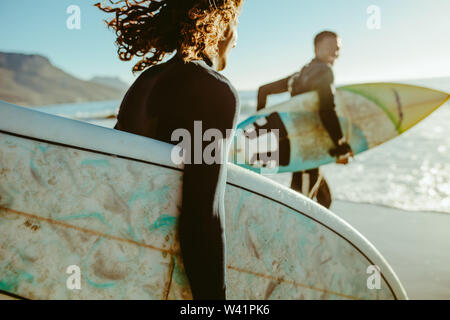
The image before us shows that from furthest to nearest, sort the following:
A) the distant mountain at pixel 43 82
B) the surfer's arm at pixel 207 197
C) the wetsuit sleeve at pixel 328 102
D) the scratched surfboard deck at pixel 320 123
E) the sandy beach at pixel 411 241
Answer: the distant mountain at pixel 43 82 → the scratched surfboard deck at pixel 320 123 → the wetsuit sleeve at pixel 328 102 → the sandy beach at pixel 411 241 → the surfer's arm at pixel 207 197

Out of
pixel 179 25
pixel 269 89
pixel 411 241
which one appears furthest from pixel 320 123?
pixel 179 25

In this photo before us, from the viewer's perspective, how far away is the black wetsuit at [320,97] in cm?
321

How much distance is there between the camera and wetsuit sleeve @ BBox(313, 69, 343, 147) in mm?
3184

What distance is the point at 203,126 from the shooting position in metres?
0.84

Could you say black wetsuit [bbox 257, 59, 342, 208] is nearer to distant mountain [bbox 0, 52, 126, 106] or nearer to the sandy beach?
the sandy beach

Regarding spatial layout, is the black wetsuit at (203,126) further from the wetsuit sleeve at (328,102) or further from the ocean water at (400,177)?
the ocean water at (400,177)

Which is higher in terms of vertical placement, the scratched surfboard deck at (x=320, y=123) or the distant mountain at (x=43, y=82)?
the distant mountain at (x=43, y=82)

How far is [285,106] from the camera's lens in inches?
159

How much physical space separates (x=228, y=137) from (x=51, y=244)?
0.81 m

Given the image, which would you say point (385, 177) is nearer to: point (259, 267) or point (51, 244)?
point (259, 267)

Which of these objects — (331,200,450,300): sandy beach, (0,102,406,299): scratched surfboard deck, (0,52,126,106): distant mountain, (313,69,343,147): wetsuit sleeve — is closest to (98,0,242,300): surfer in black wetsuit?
(0,102,406,299): scratched surfboard deck

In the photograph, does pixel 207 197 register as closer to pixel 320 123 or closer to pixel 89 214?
pixel 89 214

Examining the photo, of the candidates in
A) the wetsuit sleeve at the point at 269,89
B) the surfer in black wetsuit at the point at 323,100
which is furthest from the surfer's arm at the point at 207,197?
the wetsuit sleeve at the point at 269,89
